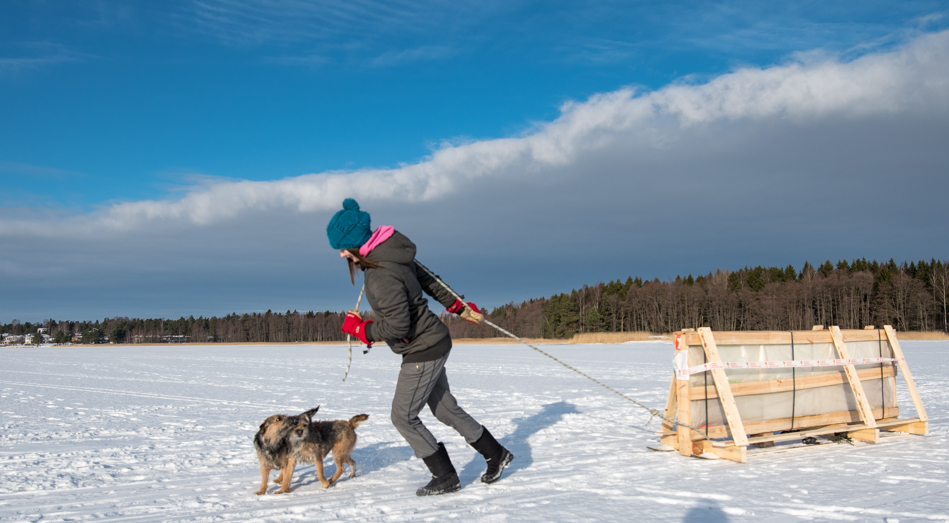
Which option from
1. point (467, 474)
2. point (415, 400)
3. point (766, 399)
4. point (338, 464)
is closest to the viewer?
point (415, 400)

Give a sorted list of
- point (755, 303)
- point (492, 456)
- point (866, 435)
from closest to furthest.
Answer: point (492, 456) → point (866, 435) → point (755, 303)

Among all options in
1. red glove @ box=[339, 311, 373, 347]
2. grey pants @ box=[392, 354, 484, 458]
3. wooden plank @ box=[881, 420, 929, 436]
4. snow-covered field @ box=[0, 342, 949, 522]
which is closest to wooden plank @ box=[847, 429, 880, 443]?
snow-covered field @ box=[0, 342, 949, 522]

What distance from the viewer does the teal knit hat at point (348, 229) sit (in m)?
4.20

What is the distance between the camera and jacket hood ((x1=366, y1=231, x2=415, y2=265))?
4.16m

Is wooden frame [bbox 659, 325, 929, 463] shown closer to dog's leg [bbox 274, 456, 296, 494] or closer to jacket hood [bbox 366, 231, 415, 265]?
jacket hood [bbox 366, 231, 415, 265]

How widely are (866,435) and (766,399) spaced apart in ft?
4.37

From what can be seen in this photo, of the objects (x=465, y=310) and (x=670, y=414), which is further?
(x=670, y=414)

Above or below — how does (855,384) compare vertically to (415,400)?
below

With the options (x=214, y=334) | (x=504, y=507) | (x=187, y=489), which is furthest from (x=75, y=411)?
(x=214, y=334)

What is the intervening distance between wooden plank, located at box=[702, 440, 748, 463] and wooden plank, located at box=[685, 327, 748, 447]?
74 mm

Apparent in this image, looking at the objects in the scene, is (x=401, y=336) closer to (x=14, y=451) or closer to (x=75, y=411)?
(x=14, y=451)

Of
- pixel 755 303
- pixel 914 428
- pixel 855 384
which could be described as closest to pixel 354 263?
pixel 855 384

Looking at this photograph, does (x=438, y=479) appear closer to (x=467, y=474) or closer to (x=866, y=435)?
(x=467, y=474)

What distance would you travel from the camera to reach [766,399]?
236 inches
